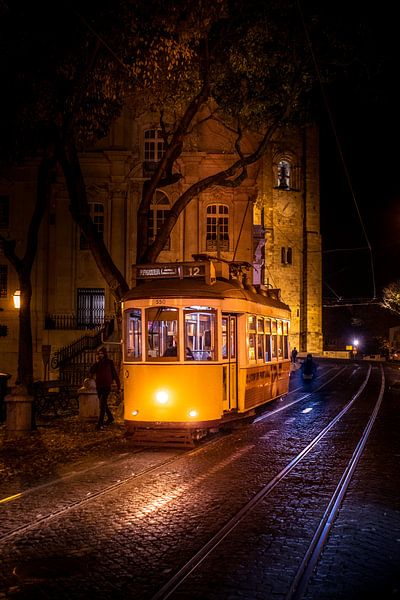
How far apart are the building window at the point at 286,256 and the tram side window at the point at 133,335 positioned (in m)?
48.5

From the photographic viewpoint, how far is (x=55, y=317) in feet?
109

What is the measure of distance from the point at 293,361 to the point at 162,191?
58.5 feet

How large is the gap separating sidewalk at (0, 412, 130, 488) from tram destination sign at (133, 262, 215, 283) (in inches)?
133

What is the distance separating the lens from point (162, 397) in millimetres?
12453

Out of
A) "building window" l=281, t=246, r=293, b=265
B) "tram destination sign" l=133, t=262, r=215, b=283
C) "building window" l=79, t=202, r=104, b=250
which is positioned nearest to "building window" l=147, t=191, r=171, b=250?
"building window" l=79, t=202, r=104, b=250

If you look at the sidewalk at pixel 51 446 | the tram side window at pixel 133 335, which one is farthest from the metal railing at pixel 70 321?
the tram side window at pixel 133 335

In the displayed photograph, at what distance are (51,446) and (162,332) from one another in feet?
10.8

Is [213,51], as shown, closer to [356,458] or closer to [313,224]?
[356,458]

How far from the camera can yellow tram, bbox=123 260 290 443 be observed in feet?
40.9

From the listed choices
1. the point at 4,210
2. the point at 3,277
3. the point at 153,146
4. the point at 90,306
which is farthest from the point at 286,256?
the point at 3,277

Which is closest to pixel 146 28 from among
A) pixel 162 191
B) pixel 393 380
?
pixel 162 191

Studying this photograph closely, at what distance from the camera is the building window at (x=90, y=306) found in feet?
109

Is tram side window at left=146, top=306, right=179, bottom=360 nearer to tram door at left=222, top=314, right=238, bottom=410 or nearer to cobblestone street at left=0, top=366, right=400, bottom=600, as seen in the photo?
tram door at left=222, top=314, right=238, bottom=410

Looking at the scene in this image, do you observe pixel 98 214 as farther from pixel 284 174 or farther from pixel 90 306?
pixel 284 174
